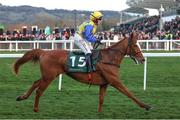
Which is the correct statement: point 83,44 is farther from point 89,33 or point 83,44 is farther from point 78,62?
point 78,62

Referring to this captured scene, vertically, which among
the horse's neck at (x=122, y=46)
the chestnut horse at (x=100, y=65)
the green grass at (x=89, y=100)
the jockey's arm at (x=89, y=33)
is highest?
the jockey's arm at (x=89, y=33)

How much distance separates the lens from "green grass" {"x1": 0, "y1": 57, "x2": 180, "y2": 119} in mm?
8828

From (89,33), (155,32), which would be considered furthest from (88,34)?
(155,32)

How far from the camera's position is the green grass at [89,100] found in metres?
8.83

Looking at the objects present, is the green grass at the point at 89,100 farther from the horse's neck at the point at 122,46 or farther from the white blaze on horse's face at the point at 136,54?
the horse's neck at the point at 122,46

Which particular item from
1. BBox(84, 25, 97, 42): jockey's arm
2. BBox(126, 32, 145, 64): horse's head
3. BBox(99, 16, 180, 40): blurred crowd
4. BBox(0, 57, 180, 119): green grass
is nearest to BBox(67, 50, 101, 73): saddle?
BBox(84, 25, 97, 42): jockey's arm

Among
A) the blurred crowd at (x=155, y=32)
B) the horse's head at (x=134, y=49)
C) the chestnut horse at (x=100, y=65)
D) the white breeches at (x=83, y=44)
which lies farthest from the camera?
the blurred crowd at (x=155, y=32)

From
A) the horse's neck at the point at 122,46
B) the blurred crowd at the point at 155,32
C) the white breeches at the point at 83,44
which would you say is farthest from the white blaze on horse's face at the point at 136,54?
the blurred crowd at the point at 155,32

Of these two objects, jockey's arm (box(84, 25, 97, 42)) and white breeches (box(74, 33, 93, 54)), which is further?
white breeches (box(74, 33, 93, 54))

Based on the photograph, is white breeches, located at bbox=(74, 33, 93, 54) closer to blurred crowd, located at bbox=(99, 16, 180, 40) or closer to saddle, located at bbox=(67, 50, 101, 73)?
saddle, located at bbox=(67, 50, 101, 73)

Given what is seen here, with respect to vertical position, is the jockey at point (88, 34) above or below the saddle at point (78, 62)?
above

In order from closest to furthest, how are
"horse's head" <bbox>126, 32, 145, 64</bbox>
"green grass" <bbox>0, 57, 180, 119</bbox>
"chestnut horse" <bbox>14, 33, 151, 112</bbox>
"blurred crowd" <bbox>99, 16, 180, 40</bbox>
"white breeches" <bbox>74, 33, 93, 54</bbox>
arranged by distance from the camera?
"green grass" <bbox>0, 57, 180, 119</bbox> < "chestnut horse" <bbox>14, 33, 151, 112</bbox> < "horse's head" <bbox>126, 32, 145, 64</bbox> < "white breeches" <bbox>74, 33, 93, 54</bbox> < "blurred crowd" <bbox>99, 16, 180, 40</bbox>

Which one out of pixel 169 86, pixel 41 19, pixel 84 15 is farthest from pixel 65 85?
pixel 41 19

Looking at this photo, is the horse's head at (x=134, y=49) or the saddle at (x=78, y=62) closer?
the saddle at (x=78, y=62)
